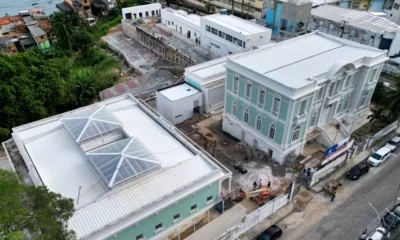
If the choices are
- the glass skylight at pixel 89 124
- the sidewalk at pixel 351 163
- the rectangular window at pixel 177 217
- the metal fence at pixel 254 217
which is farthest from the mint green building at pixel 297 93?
the glass skylight at pixel 89 124

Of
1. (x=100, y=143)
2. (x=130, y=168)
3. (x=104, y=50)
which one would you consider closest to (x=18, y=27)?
(x=104, y=50)

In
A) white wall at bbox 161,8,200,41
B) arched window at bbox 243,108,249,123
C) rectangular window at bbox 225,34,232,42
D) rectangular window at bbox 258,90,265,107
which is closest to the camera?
rectangular window at bbox 258,90,265,107

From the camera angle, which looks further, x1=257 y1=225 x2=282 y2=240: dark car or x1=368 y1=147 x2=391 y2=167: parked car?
x1=368 y1=147 x2=391 y2=167: parked car

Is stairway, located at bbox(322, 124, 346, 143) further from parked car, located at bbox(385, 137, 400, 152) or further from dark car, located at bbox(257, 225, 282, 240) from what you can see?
dark car, located at bbox(257, 225, 282, 240)

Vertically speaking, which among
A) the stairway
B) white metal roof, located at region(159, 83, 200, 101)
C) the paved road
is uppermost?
white metal roof, located at region(159, 83, 200, 101)

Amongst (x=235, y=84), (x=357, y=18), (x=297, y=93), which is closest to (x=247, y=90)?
(x=235, y=84)

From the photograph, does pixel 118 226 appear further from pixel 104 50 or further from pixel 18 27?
pixel 18 27

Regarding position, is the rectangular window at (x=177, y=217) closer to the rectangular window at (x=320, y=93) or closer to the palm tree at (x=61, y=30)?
the rectangular window at (x=320, y=93)

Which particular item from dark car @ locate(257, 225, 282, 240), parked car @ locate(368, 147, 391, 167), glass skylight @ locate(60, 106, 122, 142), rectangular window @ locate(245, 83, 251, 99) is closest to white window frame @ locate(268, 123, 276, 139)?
rectangular window @ locate(245, 83, 251, 99)
